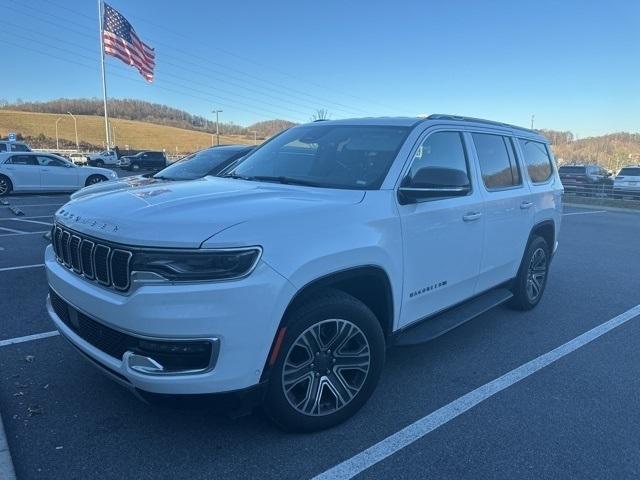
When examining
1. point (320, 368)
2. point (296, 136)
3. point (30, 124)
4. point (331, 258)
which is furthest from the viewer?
point (30, 124)

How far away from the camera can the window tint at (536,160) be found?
211 inches

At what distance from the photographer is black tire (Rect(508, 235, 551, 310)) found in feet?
17.2

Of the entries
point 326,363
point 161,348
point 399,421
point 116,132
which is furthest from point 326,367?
point 116,132

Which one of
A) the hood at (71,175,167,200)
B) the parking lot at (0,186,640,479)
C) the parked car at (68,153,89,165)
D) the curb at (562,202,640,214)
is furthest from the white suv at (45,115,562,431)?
the parked car at (68,153,89,165)

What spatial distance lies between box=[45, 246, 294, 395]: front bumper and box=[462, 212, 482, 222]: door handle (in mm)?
1910

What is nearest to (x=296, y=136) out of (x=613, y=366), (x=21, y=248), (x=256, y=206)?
(x=256, y=206)

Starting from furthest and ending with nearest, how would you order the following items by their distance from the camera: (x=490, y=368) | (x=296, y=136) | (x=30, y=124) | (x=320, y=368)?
(x=30, y=124) < (x=296, y=136) < (x=490, y=368) < (x=320, y=368)

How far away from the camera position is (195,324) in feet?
7.89

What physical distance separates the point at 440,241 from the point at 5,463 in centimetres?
300

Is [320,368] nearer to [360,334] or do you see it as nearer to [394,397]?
[360,334]

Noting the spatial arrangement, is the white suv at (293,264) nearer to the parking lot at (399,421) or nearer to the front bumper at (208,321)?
the front bumper at (208,321)

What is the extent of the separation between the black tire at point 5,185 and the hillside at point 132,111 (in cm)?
10066

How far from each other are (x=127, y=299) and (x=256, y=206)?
0.87 meters

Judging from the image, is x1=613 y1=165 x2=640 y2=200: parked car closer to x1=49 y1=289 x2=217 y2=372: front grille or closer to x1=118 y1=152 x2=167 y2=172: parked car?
x1=49 y1=289 x2=217 y2=372: front grille
